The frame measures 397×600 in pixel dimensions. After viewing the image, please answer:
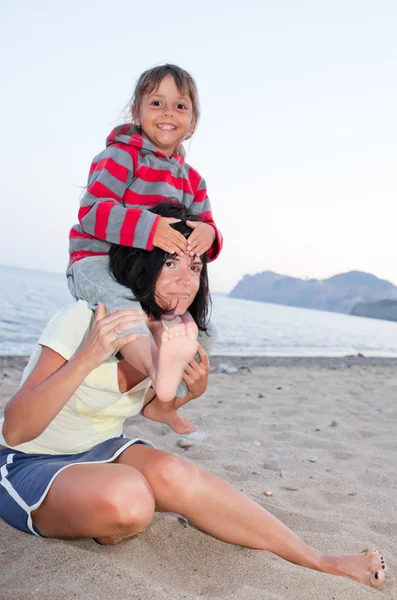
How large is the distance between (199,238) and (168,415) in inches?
33.4

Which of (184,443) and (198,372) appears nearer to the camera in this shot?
(198,372)

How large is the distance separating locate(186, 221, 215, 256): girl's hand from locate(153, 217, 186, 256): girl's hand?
4 cm

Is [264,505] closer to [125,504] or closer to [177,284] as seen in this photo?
[125,504]

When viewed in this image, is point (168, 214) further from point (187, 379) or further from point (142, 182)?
point (187, 379)

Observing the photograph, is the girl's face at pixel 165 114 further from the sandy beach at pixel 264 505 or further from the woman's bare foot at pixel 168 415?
the sandy beach at pixel 264 505

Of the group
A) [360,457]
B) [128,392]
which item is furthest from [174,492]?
[360,457]

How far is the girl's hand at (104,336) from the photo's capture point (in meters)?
1.93

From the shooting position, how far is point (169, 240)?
2.53 metres

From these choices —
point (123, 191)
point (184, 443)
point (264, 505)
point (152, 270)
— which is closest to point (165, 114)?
point (123, 191)

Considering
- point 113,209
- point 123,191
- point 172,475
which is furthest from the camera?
point 123,191

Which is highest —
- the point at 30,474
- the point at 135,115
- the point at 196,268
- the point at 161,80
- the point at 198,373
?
the point at 161,80

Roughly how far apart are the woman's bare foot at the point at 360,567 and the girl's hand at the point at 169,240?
4.58ft

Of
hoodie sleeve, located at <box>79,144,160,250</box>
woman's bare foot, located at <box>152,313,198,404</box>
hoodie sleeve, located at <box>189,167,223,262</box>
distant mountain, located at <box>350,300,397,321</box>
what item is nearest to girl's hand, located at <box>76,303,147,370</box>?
woman's bare foot, located at <box>152,313,198,404</box>

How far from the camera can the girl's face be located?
319 centimetres
